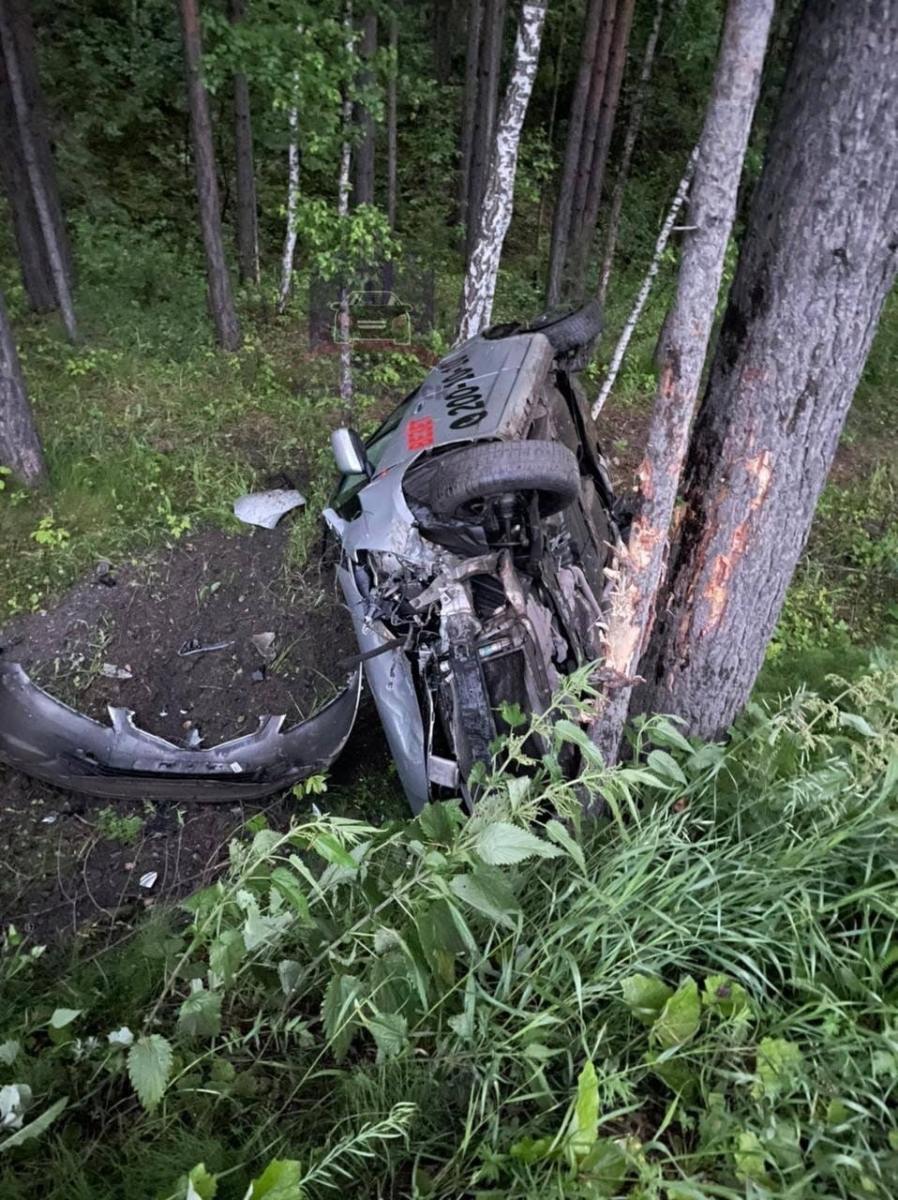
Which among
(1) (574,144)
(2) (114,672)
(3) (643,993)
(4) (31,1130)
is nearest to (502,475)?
(3) (643,993)

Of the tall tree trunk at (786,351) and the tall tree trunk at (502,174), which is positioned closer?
the tall tree trunk at (786,351)

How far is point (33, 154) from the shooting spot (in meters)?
6.70

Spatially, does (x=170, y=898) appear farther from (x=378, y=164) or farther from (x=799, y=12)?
(x=378, y=164)

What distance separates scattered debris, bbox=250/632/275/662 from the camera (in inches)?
178

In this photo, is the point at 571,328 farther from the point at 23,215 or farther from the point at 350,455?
the point at 23,215

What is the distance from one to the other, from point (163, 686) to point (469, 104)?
1103cm

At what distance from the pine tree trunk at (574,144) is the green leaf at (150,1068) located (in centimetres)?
935

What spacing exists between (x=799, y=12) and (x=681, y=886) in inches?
107

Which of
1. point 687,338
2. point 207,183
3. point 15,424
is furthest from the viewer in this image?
point 207,183

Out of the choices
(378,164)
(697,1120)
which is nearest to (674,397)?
(697,1120)

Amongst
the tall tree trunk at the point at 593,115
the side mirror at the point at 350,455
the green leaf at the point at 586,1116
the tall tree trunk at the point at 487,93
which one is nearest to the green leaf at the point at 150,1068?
the green leaf at the point at 586,1116

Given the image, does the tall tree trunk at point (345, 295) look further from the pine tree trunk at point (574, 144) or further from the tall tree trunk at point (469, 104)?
the tall tree trunk at point (469, 104)

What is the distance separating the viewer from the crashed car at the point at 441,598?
9.91 ft

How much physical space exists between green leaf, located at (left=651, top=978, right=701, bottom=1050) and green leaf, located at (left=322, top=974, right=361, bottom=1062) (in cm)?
57
